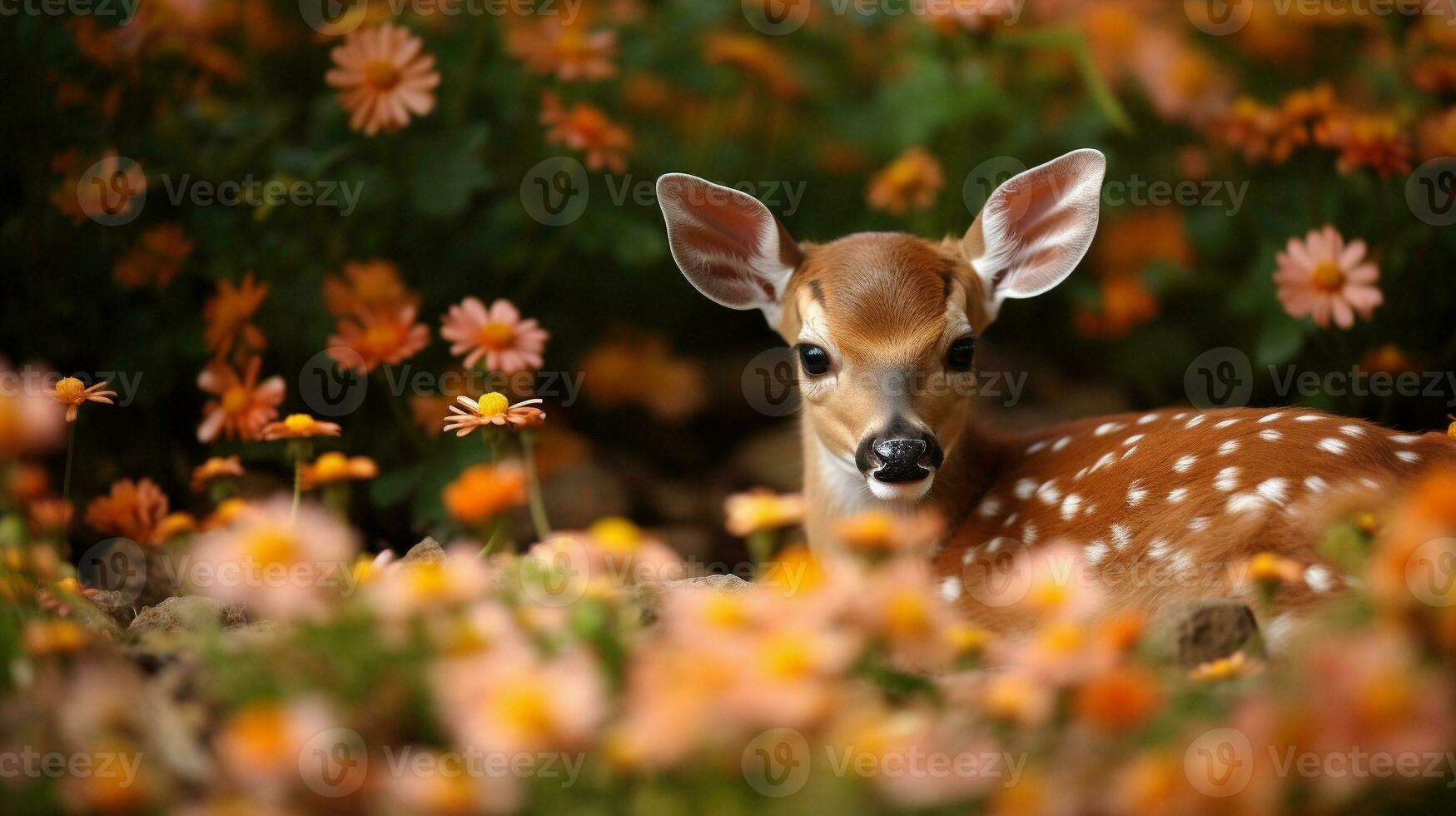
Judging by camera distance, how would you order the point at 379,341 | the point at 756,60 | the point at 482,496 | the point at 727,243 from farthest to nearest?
the point at 756,60
the point at 727,243
the point at 379,341
the point at 482,496

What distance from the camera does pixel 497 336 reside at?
276cm

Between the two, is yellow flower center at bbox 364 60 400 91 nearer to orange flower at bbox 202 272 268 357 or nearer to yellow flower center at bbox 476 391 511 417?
orange flower at bbox 202 272 268 357

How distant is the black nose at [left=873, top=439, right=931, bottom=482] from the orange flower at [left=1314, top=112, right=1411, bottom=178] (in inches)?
59.3

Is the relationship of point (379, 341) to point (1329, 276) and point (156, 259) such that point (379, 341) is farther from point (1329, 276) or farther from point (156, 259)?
point (1329, 276)

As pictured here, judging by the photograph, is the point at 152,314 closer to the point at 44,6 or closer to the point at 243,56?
the point at 44,6

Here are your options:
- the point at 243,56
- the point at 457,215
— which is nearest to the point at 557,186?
the point at 457,215

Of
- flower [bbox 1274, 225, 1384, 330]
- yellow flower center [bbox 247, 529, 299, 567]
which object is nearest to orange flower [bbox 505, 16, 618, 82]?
flower [bbox 1274, 225, 1384, 330]

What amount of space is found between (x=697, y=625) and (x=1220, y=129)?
2836 mm

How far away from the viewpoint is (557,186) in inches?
143

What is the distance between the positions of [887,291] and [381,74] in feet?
Answer: 4.42

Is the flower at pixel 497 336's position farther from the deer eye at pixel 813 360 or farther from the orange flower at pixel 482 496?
the orange flower at pixel 482 496

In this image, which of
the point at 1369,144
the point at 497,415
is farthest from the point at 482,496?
the point at 1369,144

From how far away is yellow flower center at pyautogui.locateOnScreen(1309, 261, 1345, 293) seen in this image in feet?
9.88

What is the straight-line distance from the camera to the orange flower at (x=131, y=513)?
267 cm
